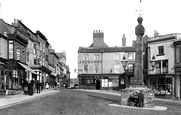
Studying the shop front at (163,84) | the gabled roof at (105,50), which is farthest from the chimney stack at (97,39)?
the shop front at (163,84)

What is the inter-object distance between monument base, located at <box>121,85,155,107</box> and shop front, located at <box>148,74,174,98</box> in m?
21.1

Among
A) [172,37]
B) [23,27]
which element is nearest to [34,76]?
[23,27]

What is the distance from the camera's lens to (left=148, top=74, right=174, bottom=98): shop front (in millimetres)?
42747

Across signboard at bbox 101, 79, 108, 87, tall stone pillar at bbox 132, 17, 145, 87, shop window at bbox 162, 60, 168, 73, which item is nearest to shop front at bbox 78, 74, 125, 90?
signboard at bbox 101, 79, 108, 87

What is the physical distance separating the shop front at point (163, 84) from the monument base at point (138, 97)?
21.1 m

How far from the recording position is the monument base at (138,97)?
2191cm

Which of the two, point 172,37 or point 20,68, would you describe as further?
point 172,37

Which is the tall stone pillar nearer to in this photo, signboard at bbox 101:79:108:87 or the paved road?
the paved road

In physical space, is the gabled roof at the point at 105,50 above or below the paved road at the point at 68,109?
above

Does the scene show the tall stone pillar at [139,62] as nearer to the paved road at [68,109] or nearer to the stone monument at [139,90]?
the stone monument at [139,90]

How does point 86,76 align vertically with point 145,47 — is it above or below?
below

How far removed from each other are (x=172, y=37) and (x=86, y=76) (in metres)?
30.9

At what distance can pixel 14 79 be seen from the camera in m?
36.7

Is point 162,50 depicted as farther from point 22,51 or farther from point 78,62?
point 78,62
